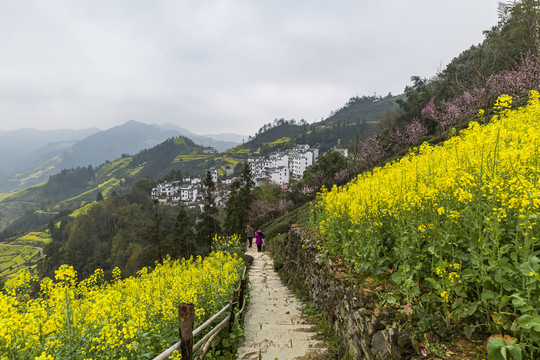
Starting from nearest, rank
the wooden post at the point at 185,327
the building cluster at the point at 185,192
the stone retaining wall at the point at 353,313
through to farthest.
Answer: the stone retaining wall at the point at 353,313 → the wooden post at the point at 185,327 → the building cluster at the point at 185,192

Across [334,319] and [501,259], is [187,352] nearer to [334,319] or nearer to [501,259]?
[334,319]

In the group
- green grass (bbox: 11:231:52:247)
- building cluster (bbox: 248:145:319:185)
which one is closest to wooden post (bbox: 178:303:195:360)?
building cluster (bbox: 248:145:319:185)

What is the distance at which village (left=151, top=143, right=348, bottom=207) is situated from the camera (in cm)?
11050

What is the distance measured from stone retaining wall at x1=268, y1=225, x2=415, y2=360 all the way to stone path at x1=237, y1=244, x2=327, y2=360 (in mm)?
655

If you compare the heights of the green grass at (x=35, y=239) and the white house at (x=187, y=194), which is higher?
the white house at (x=187, y=194)

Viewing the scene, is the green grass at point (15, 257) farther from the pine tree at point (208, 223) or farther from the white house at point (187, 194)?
the pine tree at point (208, 223)

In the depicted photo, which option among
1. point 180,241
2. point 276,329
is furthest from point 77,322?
point 180,241

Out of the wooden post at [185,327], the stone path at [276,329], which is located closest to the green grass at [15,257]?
the stone path at [276,329]

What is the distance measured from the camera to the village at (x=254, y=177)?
110500 mm

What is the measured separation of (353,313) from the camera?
4.84m

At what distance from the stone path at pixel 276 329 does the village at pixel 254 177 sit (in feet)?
308

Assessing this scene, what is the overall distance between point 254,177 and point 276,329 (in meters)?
110

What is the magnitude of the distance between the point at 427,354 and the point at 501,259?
1.37 meters

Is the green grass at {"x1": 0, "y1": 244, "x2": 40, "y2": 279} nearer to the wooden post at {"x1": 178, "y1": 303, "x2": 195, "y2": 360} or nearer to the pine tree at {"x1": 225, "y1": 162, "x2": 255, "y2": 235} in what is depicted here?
the pine tree at {"x1": 225, "y1": 162, "x2": 255, "y2": 235}
